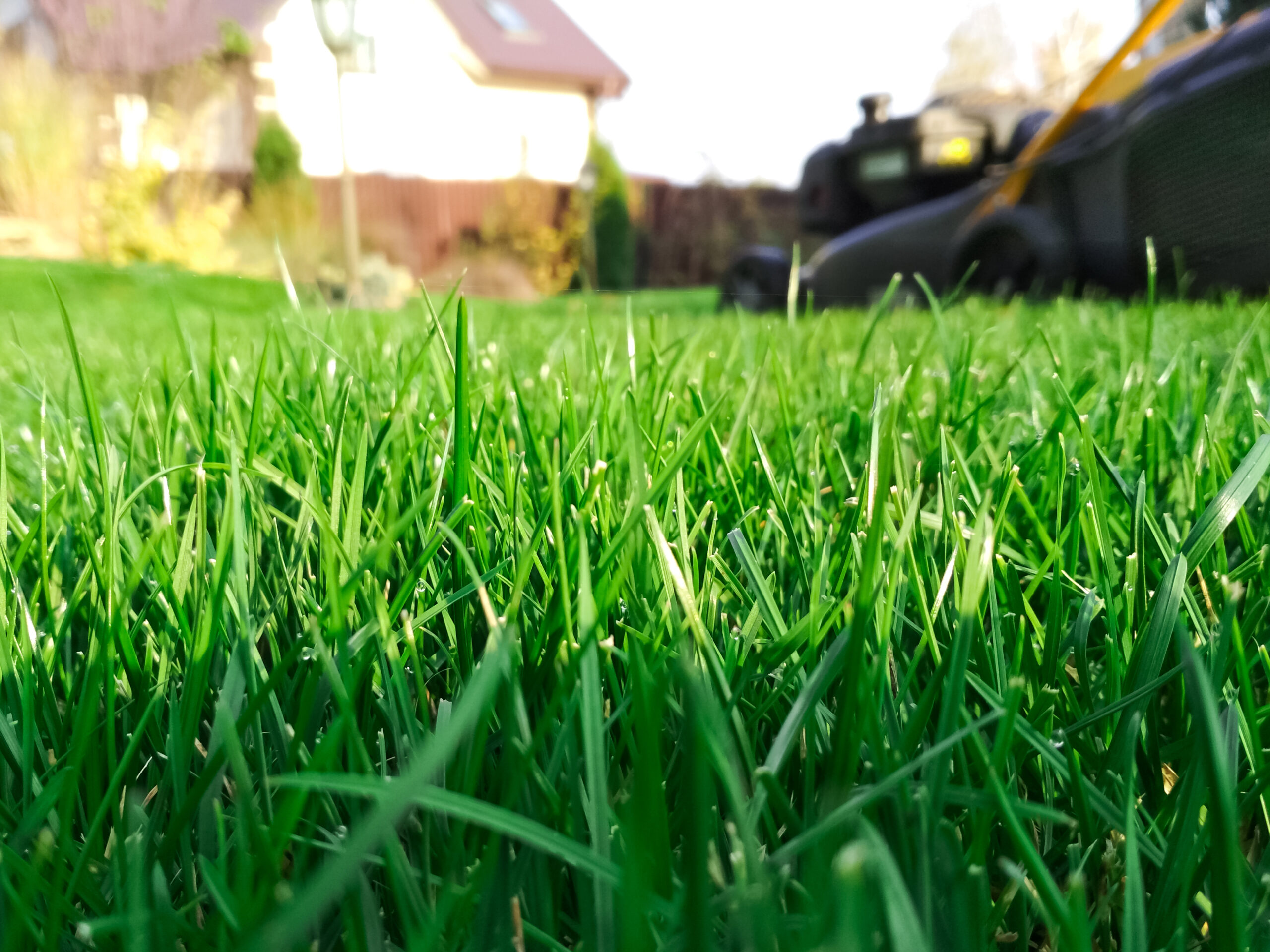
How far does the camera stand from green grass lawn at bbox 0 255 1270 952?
0.29 metres

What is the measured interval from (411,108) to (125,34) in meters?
5.03

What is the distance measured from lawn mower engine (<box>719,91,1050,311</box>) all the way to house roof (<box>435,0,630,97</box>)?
13.2m

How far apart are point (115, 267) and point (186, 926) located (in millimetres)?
10351

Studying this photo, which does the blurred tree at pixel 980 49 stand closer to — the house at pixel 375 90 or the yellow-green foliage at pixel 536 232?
the house at pixel 375 90

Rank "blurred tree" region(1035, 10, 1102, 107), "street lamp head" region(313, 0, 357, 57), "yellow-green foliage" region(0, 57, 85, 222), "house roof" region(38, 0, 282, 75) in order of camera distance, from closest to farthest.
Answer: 1. "street lamp head" region(313, 0, 357, 57)
2. "yellow-green foliage" region(0, 57, 85, 222)
3. "house roof" region(38, 0, 282, 75)
4. "blurred tree" region(1035, 10, 1102, 107)

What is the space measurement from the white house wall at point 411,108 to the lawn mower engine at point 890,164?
11.1 meters

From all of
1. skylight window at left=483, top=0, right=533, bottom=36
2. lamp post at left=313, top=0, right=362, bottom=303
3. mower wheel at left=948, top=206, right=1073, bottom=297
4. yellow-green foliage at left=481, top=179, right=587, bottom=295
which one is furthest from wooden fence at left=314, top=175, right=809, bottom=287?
mower wheel at left=948, top=206, right=1073, bottom=297

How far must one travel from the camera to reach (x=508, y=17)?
65.9 feet

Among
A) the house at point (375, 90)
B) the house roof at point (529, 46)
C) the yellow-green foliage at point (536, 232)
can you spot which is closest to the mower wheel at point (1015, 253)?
the house at point (375, 90)

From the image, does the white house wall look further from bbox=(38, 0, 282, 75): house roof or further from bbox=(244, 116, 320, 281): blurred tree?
bbox=(244, 116, 320, 281): blurred tree

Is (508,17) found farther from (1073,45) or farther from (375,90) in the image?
(1073,45)

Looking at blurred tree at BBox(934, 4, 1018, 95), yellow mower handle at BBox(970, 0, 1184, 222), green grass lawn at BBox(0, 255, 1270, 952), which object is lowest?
green grass lawn at BBox(0, 255, 1270, 952)

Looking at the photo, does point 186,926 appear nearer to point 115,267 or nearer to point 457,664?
point 457,664

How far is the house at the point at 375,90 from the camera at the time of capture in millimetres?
15203
